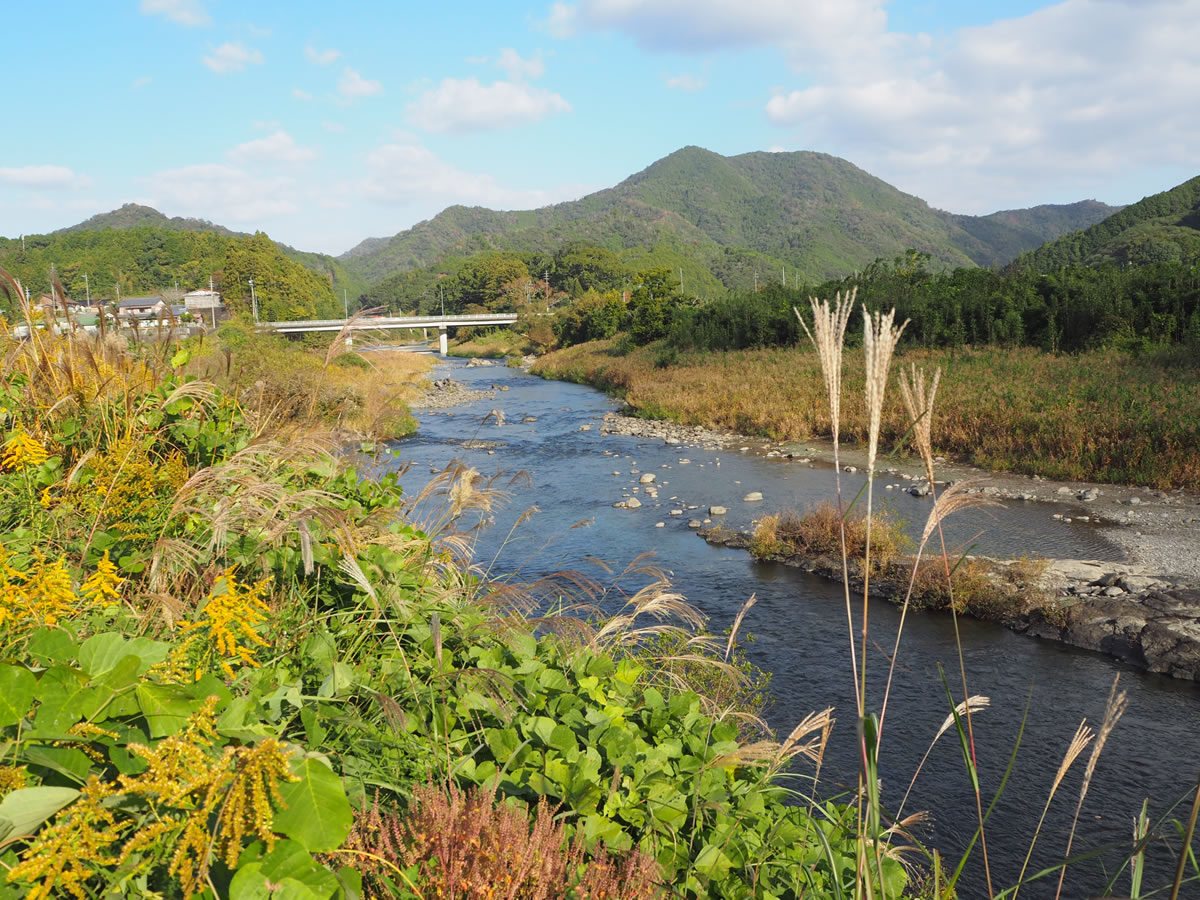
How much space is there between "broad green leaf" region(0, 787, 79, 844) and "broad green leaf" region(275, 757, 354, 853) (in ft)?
1.43

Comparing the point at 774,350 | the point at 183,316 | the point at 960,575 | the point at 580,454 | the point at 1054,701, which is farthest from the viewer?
the point at 774,350

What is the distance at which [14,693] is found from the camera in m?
1.69

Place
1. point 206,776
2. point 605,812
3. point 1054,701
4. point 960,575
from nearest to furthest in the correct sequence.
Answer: point 206,776, point 605,812, point 1054,701, point 960,575

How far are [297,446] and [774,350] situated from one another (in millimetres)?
29662

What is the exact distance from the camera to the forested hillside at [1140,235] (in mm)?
60750

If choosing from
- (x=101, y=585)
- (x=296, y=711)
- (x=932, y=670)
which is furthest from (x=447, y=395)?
(x=296, y=711)

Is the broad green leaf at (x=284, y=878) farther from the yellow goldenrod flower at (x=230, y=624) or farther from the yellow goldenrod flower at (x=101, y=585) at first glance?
the yellow goldenrod flower at (x=101, y=585)

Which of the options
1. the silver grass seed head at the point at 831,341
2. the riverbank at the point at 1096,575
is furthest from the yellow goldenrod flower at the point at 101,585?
the riverbank at the point at 1096,575

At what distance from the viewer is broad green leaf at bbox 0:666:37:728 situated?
1.67m

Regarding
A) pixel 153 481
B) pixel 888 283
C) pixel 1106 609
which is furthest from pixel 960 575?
pixel 888 283

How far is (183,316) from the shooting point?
6.69 meters

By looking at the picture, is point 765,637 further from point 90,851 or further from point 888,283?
point 888,283

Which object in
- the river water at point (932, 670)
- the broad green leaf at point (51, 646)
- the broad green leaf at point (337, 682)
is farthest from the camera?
the river water at point (932, 670)

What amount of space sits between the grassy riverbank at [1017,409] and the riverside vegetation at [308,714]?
9198mm
